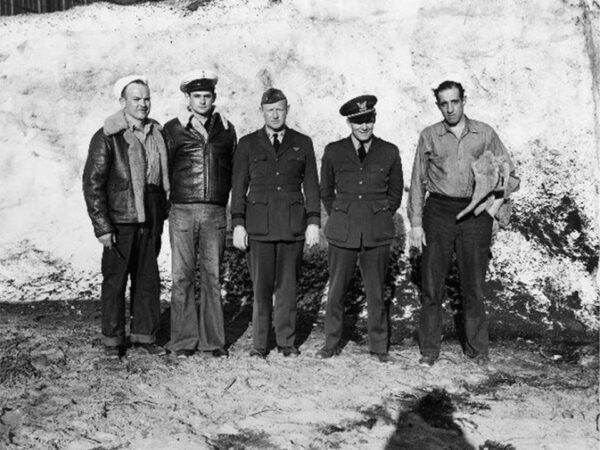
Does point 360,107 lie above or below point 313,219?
above

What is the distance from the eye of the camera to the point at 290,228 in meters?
5.48

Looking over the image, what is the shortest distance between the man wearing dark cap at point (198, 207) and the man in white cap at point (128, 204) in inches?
6.6

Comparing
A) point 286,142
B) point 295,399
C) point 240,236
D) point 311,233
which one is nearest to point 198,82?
point 286,142

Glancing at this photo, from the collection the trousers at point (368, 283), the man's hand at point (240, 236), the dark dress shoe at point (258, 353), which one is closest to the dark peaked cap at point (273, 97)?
the man's hand at point (240, 236)

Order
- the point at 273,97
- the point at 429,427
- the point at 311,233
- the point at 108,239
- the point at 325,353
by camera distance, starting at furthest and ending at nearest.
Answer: the point at 325,353 → the point at 311,233 → the point at 273,97 → the point at 108,239 → the point at 429,427

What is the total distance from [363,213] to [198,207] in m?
1.39

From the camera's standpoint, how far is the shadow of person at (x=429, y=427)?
4.14m

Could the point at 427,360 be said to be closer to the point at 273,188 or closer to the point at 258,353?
the point at 258,353

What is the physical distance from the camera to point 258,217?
5516 millimetres

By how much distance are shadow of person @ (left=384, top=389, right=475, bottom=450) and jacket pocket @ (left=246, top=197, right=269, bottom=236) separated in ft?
6.09

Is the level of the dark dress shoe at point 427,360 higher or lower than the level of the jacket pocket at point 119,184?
lower

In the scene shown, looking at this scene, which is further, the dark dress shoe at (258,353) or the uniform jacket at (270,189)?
the dark dress shoe at (258,353)

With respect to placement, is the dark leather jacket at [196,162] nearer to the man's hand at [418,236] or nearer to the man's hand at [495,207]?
the man's hand at [418,236]

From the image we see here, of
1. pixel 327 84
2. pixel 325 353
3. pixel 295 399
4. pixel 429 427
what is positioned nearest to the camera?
pixel 429 427
